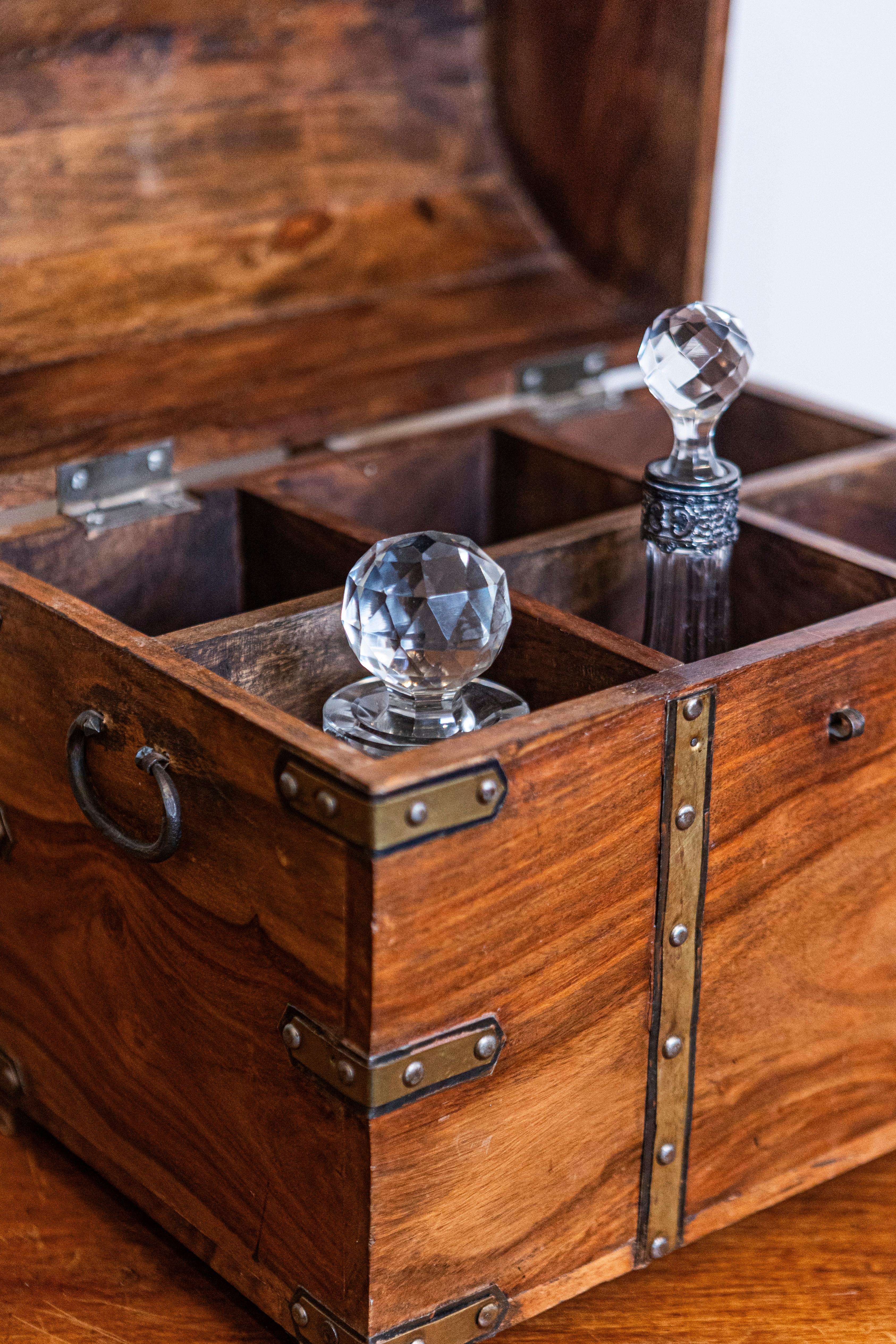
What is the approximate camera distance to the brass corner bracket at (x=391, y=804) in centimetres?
75

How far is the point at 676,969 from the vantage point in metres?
0.92

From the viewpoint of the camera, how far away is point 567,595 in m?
1.10

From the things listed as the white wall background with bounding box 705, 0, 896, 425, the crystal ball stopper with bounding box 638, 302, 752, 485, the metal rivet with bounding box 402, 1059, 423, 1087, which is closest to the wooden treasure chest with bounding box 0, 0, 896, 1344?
the metal rivet with bounding box 402, 1059, 423, 1087

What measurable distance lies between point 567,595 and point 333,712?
8.9 inches

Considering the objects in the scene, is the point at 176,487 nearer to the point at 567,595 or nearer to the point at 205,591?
the point at 205,591

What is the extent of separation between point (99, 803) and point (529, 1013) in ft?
0.86

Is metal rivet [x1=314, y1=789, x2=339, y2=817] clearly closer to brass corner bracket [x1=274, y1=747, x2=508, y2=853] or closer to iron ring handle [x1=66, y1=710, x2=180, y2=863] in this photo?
brass corner bracket [x1=274, y1=747, x2=508, y2=853]

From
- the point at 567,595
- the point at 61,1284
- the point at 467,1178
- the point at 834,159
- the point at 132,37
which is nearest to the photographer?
the point at 467,1178

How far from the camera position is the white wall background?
1.75 m

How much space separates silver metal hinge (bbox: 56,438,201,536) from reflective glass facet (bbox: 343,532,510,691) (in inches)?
11.5

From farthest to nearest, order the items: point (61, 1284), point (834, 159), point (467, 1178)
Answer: point (834, 159) → point (61, 1284) → point (467, 1178)

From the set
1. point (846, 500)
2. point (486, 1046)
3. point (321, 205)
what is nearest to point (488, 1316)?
point (486, 1046)

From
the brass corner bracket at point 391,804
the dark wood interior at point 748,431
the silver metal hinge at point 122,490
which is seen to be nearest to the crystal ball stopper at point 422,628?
the brass corner bracket at point 391,804

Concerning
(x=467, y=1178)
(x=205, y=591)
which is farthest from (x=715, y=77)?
(x=467, y=1178)
